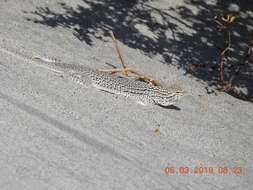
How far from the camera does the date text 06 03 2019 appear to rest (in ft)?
15.0

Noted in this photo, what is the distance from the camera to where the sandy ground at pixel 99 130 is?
422 cm

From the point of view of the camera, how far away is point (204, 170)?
4719 mm

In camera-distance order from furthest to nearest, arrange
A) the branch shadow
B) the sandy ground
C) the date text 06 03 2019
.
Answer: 1. the branch shadow
2. the date text 06 03 2019
3. the sandy ground

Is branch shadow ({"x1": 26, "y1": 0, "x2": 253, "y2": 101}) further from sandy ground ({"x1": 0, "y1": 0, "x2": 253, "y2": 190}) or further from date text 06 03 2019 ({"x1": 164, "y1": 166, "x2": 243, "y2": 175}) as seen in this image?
date text 06 03 2019 ({"x1": 164, "y1": 166, "x2": 243, "y2": 175})

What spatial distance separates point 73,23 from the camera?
658cm

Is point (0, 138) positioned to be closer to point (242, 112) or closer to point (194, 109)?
point (194, 109)

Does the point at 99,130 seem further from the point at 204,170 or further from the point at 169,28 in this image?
the point at 169,28

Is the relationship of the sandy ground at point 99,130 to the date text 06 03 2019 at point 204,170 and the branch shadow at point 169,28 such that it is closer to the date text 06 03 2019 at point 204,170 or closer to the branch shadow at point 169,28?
the date text 06 03 2019 at point 204,170

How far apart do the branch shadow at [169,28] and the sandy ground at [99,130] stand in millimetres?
294

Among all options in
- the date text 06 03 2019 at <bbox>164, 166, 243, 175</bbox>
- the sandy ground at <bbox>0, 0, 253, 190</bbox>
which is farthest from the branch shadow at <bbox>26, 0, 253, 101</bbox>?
the date text 06 03 2019 at <bbox>164, 166, 243, 175</bbox>

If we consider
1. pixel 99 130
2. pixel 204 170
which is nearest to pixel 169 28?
pixel 99 130

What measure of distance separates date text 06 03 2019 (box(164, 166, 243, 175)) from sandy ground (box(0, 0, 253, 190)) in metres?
0.02

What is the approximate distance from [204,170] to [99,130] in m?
1.07

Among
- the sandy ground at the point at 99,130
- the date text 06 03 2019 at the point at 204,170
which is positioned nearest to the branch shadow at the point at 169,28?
the sandy ground at the point at 99,130
